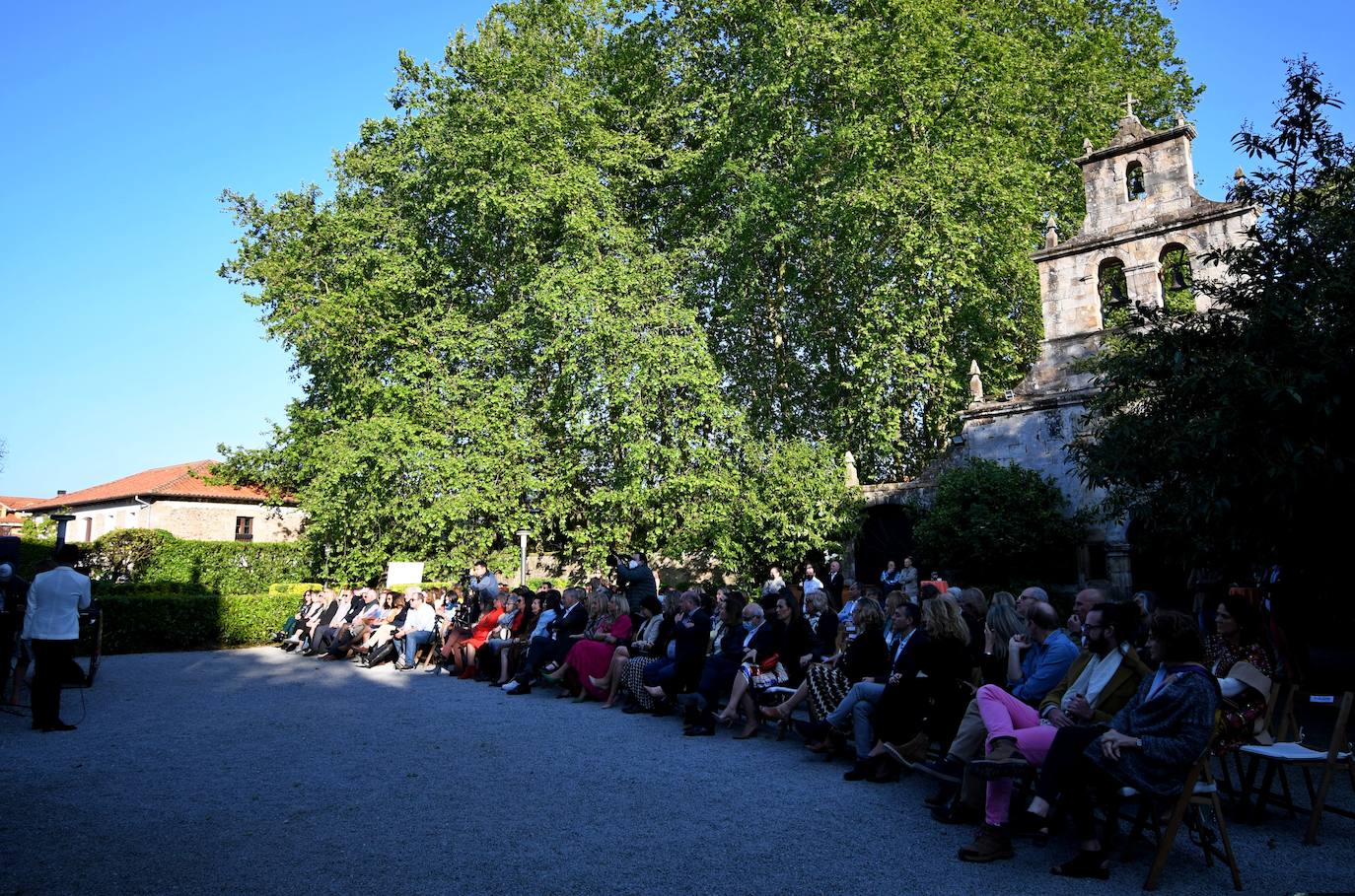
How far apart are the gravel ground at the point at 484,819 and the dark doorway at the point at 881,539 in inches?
472

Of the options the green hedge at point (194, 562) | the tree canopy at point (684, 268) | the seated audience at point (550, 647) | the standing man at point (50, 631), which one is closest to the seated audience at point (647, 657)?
the seated audience at point (550, 647)

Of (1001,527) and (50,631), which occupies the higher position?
(1001,527)

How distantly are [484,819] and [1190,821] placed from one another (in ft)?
13.4

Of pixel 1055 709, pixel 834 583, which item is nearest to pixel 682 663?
pixel 1055 709

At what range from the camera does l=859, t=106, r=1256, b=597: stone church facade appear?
1644 cm

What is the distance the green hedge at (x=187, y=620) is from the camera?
1705 centimetres

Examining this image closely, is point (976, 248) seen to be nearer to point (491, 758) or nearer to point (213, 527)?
point (491, 758)

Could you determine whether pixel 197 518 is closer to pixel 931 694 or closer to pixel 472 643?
pixel 472 643

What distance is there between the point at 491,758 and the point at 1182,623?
5.32 m

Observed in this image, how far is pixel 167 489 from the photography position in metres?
38.2

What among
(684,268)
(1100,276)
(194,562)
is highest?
(684,268)

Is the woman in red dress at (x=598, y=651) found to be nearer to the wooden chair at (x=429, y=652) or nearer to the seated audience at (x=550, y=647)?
the seated audience at (x=550, y=647)

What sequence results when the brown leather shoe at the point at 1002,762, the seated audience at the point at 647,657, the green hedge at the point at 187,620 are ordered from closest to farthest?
the brown leather shoe at the point at 1002,762 → the seated audience at the point at 647,657 → the green hedge at the point at 187,620

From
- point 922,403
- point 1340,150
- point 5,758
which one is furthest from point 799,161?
point 5,758
